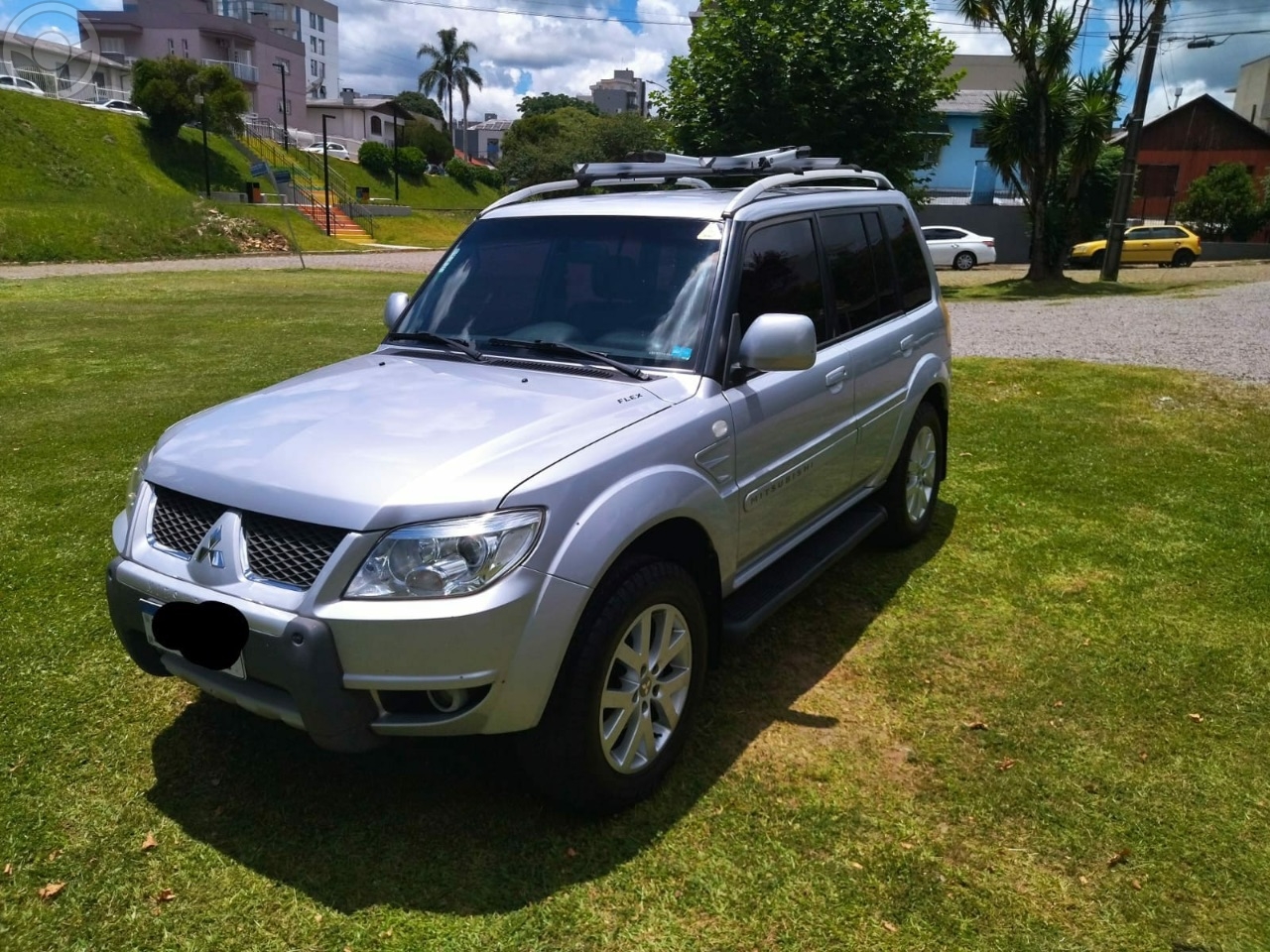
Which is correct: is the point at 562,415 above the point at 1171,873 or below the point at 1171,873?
above

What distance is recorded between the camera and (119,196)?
123 feet

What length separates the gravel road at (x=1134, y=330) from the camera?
36.7 feet

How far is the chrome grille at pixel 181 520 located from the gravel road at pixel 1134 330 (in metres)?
10.0

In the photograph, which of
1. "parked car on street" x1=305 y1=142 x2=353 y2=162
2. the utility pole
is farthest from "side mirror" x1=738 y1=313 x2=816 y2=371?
"parked car on street" x1=305 y1=142 x2=353 y2=162

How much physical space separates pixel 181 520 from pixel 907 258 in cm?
390

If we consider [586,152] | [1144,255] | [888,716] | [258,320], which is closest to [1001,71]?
[586,152]

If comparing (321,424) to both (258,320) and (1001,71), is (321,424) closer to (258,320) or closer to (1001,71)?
(258,320)

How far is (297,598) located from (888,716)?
7.43 feet

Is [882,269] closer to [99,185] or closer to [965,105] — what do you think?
[99,185]

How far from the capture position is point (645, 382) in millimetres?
3451

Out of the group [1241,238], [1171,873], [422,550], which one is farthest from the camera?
[1241,238]

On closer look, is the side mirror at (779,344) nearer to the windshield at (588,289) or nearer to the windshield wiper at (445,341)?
the windshield at (588,289)

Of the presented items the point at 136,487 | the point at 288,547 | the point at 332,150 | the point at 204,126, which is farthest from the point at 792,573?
the point at 332,150

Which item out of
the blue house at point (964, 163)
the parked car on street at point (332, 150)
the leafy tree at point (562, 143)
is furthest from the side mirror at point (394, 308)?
the parked car on street at point (332, 150)
